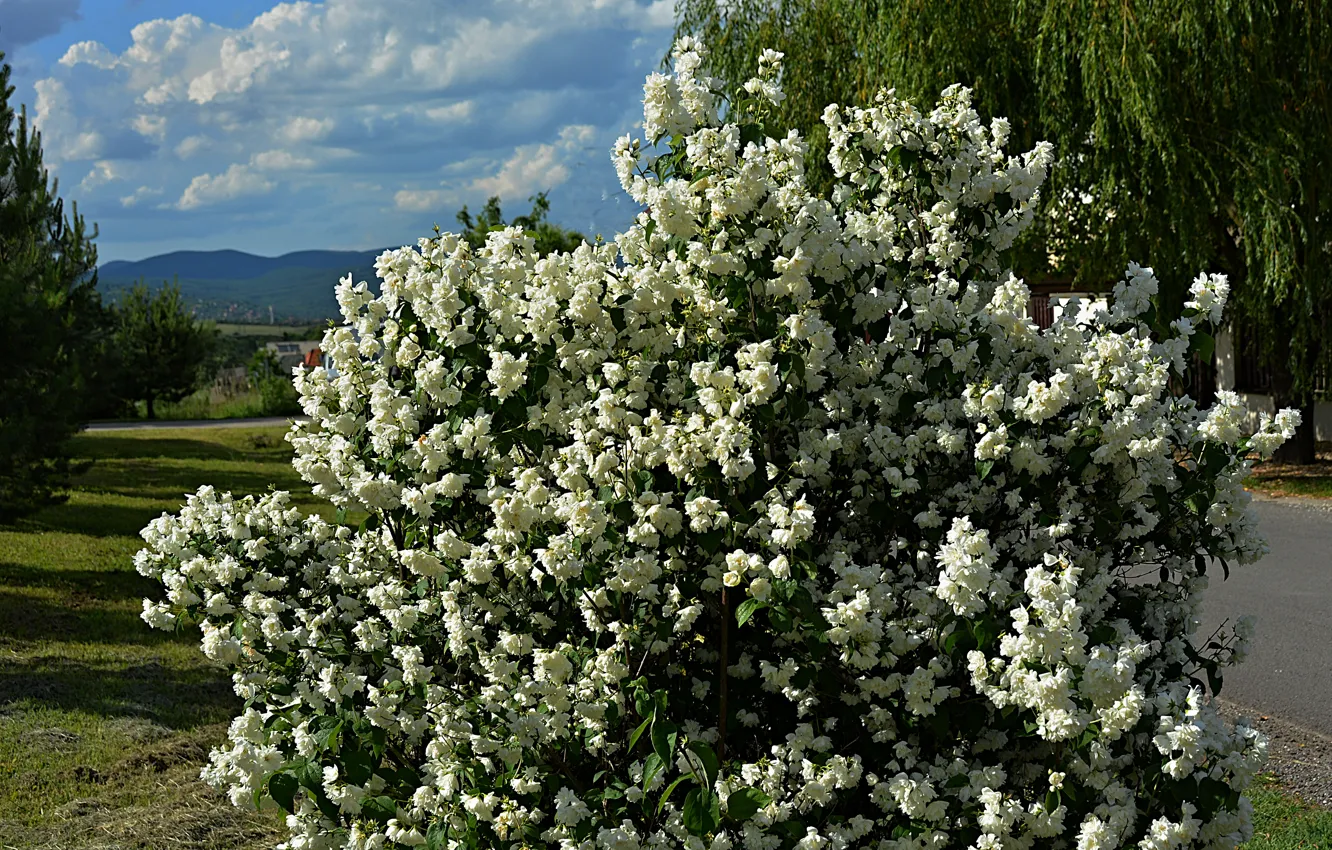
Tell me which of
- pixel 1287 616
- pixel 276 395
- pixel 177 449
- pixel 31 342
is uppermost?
pixel 31 342

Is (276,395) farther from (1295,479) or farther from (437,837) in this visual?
(437,837)

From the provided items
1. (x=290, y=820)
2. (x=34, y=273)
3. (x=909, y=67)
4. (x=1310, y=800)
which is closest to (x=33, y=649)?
(x=34, y=273)

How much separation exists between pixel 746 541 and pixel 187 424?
1223 inches

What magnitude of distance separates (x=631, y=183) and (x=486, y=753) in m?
1.70

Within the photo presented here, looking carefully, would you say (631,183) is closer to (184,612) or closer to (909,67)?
(184,612)

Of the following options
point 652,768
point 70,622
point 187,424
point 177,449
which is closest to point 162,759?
point 70,622

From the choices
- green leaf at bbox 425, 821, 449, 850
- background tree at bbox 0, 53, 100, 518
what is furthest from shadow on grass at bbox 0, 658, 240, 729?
green leaf at bbox 425, 821, 449, 850

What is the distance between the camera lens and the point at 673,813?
2.92 m

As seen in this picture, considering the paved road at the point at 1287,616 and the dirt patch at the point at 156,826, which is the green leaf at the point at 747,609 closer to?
the dirt patch at the point at 156,826

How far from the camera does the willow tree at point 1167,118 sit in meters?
12.3

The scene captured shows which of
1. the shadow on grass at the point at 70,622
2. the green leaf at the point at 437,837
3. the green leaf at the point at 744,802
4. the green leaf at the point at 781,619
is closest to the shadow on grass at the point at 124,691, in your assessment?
the shadow on grass at the point at 70,622

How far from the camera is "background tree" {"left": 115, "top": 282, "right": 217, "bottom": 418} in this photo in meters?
28.6

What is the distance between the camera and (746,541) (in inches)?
121

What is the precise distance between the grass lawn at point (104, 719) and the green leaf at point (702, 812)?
2786 millimetres
